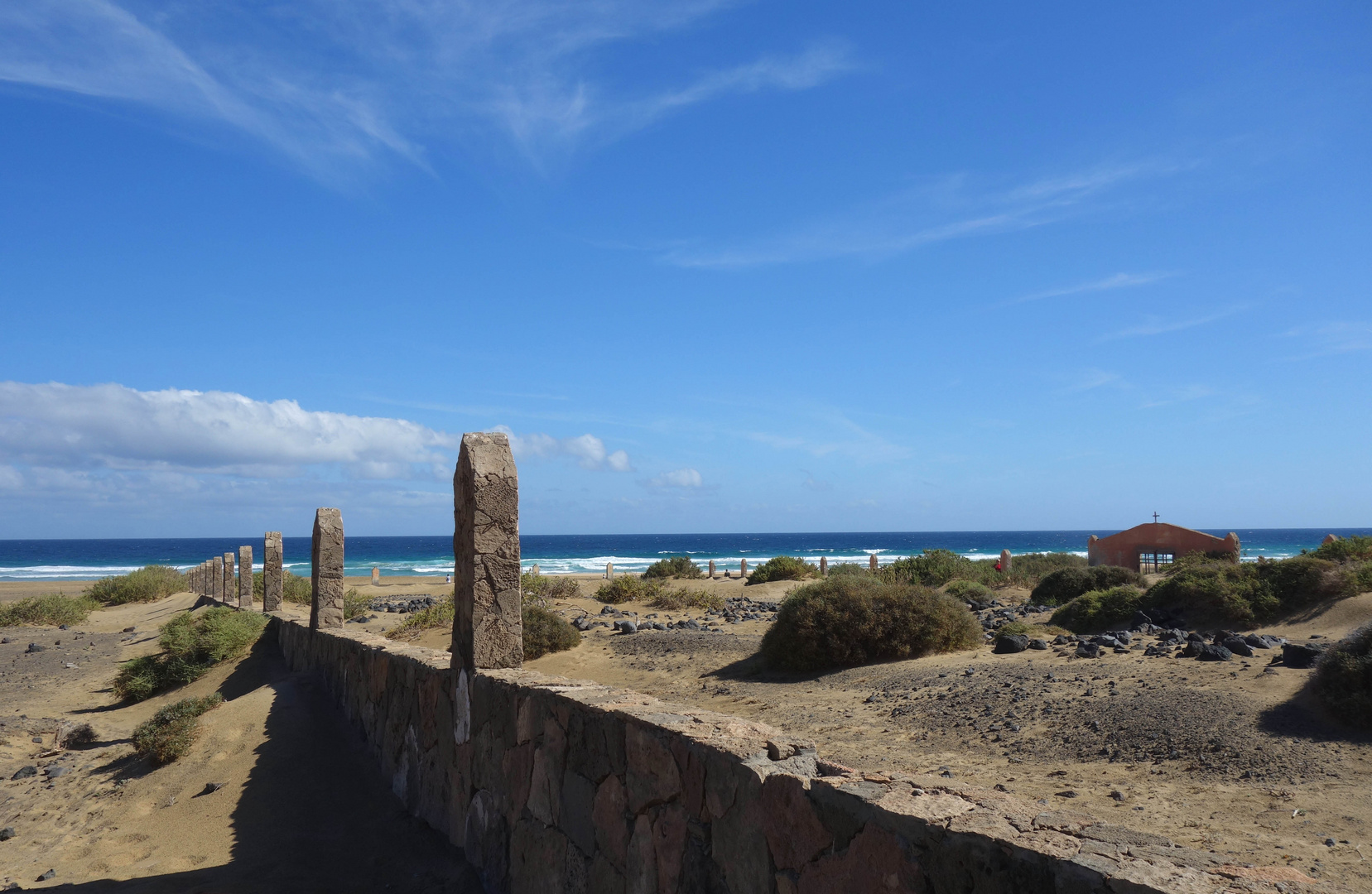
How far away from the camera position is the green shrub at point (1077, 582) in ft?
59.7

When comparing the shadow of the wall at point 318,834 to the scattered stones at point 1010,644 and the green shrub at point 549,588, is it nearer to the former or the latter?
the scattered stones at point 1010,644

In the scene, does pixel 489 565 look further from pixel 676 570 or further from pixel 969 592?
pixel 676 570

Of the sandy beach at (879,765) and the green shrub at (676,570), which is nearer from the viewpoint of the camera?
the sandy beach at (879,765)

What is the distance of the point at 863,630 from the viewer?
11844 millimetres

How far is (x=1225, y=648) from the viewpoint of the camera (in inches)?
384

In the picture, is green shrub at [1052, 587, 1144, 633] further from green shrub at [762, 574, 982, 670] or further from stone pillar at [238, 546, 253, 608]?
stone pillar at [238, 546, 253, 608]

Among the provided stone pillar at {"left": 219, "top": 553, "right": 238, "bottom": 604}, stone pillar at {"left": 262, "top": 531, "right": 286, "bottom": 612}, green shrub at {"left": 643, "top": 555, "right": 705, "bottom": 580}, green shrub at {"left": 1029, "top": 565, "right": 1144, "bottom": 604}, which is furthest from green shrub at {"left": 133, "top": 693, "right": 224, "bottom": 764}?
green shrub at {"left": 643, "top": 555, "right": 705, "bottom": 580}

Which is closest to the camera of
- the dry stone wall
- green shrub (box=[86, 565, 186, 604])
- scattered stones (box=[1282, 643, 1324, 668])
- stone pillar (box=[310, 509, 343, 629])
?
the dry stone wall

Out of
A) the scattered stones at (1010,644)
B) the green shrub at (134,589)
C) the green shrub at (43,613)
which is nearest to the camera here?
the scattered stones at (1010,644)

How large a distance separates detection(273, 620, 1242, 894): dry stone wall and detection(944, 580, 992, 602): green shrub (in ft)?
48.0

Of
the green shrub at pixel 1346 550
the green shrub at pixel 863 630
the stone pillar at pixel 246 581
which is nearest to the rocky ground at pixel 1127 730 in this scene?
the green shrub at pixel 863 630

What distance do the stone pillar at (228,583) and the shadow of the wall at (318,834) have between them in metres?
17.2

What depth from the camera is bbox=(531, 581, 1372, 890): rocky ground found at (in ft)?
17.8

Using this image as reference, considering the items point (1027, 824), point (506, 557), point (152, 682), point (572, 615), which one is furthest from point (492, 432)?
point (572, 615)
